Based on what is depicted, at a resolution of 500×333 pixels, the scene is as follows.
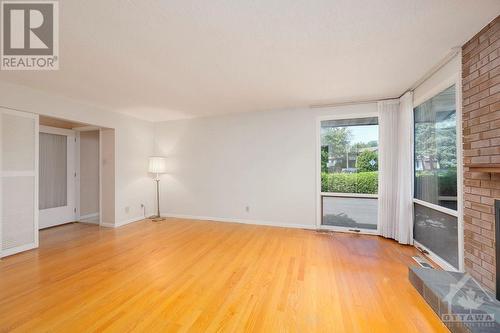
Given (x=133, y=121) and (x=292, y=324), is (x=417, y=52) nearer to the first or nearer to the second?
(x=292, y=324)

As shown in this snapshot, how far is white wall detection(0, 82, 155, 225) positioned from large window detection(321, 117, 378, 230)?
4.21 m

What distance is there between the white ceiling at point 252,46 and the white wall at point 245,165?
3.23ft

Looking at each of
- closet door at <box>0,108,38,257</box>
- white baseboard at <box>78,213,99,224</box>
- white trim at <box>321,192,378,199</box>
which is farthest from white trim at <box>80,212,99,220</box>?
white trim at <box>321,192,378,199</box>

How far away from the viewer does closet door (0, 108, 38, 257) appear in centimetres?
302

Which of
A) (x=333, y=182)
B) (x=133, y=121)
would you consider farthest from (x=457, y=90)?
(x=133, y=121)

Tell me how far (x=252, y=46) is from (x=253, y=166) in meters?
2.83

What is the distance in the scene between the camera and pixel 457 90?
7.63 feet

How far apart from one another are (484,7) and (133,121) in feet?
18.6

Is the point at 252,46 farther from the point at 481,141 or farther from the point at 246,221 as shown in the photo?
the point at 246,221

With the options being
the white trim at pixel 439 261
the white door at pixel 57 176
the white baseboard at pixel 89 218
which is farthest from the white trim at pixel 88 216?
the white trim at pixel 439 261

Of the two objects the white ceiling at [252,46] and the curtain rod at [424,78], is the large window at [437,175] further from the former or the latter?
the white ceiling at [252,46]

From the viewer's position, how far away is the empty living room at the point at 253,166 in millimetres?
1765

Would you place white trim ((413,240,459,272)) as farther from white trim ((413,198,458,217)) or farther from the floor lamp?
the floor lamp

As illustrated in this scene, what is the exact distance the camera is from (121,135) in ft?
15.3
